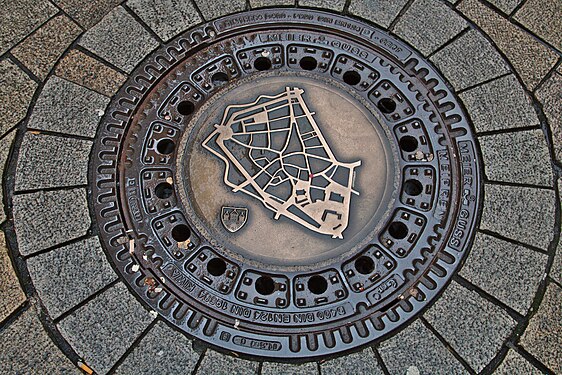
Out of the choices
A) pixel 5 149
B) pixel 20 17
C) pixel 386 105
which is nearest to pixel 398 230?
pixel 386 105

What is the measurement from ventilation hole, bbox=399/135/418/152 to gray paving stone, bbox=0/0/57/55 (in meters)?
1.90

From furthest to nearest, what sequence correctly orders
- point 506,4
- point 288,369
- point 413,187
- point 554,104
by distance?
point 506,4 → point 554,104 → point 413,187 → point 288,369

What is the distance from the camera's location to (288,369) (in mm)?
2029

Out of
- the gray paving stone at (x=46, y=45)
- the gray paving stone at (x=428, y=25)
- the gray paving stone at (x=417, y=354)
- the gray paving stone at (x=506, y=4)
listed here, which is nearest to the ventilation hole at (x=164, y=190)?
the gray paving stone at (x=46, y=45)

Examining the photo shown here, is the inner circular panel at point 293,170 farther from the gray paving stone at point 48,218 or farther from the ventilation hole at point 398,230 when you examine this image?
the gray paving stone at point 48,218

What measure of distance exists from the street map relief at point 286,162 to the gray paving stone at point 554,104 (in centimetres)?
98

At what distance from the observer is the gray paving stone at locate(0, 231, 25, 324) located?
210 cm

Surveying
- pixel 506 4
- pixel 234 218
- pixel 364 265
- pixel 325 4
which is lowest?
pixel 364 265

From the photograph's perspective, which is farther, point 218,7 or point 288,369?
point 218,7

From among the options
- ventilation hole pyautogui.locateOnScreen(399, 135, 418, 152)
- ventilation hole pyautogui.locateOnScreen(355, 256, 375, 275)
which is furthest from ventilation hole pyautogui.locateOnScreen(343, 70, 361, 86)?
ventilation hole pyautogui.locateOnScreen(355, 256, 375, 275)

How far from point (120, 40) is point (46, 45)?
0.37 metres

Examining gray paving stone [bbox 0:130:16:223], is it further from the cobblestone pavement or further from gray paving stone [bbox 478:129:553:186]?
gray paving stone [bbox 478:129:553:186]

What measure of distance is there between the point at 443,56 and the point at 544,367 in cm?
151

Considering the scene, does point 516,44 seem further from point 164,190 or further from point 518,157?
point 164,190
